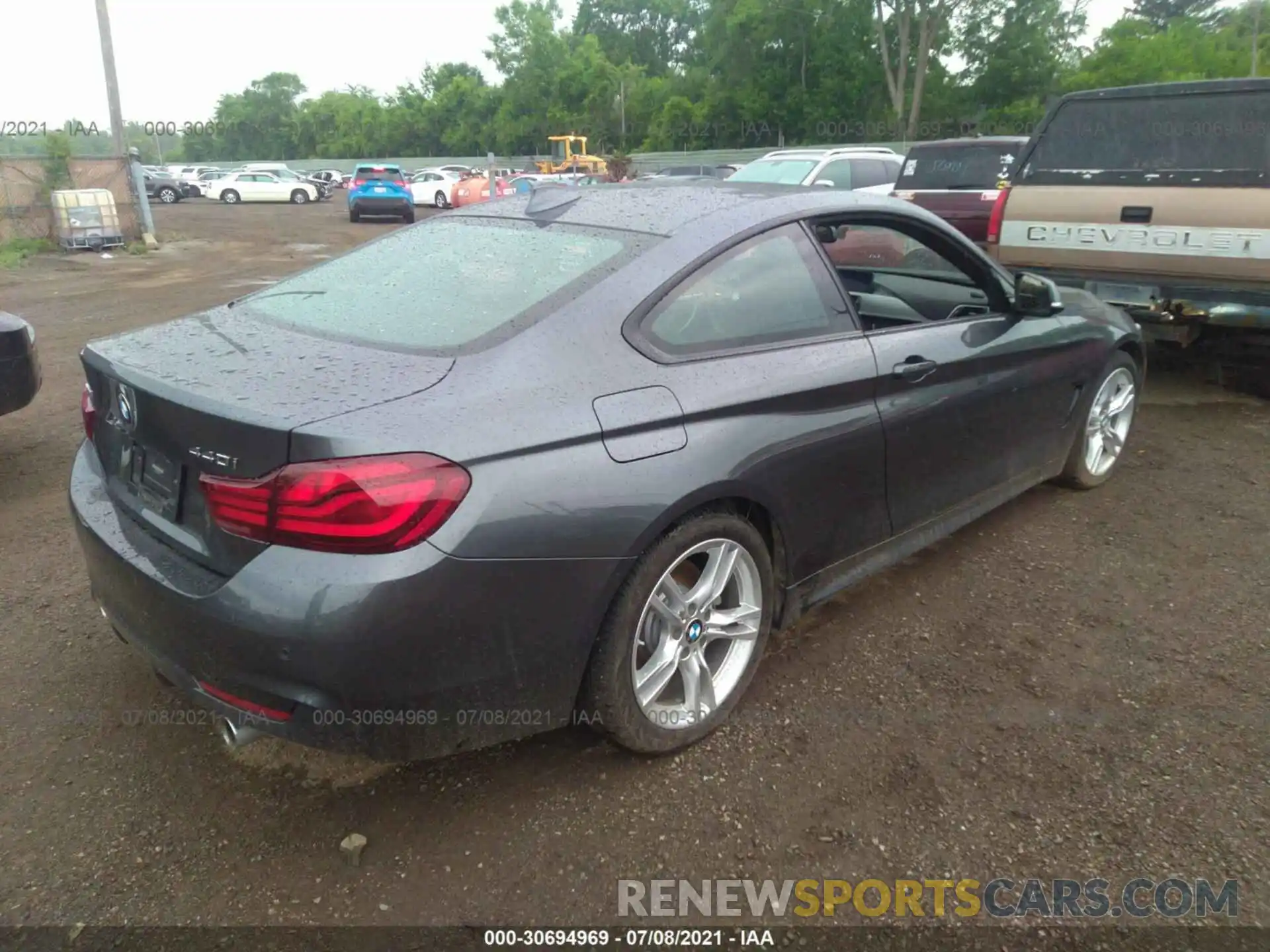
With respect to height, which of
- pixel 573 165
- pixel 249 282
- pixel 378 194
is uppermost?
pixel 573 165

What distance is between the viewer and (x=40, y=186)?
1666cm

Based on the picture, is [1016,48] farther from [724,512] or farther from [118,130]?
[724,512]

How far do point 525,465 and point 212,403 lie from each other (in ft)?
2.45

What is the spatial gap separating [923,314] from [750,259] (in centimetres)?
139

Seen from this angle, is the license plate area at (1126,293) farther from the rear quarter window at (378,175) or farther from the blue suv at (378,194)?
the rear quarter window at (378,175)

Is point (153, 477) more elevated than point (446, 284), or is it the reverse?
point (446, 284)

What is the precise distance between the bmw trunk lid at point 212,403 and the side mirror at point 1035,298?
249 centimetres

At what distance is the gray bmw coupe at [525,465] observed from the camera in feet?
6.66

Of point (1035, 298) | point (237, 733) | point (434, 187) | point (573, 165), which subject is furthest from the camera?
point (573, 165)

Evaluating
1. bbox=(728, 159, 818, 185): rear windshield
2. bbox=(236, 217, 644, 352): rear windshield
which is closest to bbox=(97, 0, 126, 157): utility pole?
bbox=(728, 159, 818, 185): rear windshield

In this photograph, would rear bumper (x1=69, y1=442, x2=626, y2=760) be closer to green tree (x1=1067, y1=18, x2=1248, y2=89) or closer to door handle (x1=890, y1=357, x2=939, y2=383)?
door handle (x1=890, y1=357, x2=939, y2=383)

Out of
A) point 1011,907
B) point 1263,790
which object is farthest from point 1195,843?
point 1011,907

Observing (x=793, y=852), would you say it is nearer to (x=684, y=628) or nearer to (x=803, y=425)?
(x=684, y=628)

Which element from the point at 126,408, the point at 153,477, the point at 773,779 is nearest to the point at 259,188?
the point at 126,408
